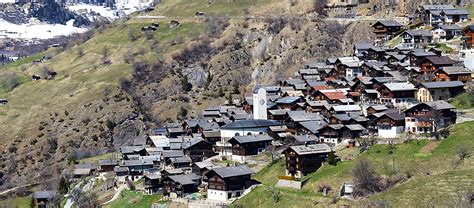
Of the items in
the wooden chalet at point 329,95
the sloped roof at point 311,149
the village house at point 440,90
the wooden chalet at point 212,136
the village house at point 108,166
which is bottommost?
the village house at point 108,166

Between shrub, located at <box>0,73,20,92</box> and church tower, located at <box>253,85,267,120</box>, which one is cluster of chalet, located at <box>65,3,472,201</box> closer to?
church tower, located at <box>253,85,267,120</box>

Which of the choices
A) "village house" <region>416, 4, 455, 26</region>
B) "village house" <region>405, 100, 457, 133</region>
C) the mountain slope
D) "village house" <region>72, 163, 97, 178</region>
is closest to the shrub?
the mountain slope

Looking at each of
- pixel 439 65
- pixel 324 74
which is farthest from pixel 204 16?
pixel 439 65

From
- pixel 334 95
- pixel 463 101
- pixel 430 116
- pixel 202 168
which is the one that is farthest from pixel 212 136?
pixel 463 101

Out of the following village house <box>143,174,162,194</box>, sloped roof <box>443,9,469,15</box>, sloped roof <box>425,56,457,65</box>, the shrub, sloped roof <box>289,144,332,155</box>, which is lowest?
the shrub

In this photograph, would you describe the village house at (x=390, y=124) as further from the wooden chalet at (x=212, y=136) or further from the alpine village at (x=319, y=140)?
the wooden chalet at (x=212, y=136)

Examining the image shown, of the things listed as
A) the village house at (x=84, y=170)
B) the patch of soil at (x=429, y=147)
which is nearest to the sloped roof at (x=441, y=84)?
the patch of soil at (x=429, y=147)
